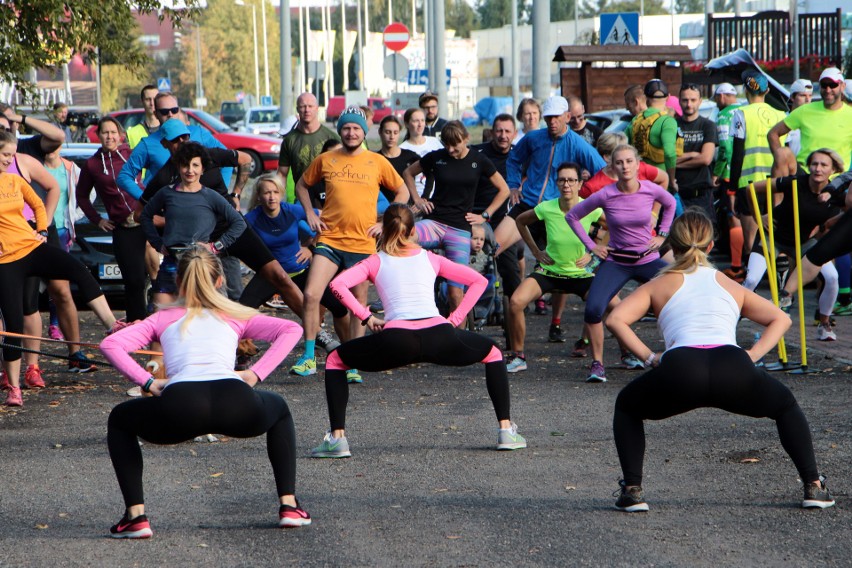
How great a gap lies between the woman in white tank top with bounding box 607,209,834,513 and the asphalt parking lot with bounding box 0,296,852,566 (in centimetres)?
29

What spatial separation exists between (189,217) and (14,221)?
4.17 ft

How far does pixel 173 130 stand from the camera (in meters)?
10.6

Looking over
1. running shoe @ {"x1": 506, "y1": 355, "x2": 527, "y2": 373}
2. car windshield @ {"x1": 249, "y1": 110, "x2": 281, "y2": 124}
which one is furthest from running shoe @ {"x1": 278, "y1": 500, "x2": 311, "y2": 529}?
car windshield @ {"x1": 249, "y1": 110, "x2": 281, "y2": 124}

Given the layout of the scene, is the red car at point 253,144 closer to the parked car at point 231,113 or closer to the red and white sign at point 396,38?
the red and white sign at point 396,38

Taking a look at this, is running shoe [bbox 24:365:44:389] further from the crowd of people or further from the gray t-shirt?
the gray t-shirt

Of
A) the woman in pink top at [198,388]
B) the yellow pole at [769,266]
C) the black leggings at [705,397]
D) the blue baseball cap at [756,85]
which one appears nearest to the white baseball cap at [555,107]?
the yellow pole at [769,266]

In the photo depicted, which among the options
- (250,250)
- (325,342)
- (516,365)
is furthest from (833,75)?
(250,250)

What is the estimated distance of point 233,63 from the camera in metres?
103

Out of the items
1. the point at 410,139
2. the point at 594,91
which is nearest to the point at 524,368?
the point at 410,139

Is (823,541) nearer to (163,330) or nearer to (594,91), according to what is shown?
(163,330)

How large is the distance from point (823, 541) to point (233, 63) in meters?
101

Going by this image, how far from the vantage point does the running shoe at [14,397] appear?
31.0 feet

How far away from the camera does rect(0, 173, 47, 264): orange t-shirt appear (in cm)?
943

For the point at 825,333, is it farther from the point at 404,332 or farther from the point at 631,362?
the point at 404,332
